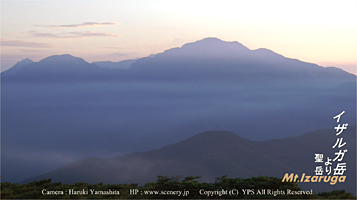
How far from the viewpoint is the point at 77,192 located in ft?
50.9

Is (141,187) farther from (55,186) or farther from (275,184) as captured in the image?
(275,184)

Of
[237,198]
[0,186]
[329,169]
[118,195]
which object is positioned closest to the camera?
[237,198]

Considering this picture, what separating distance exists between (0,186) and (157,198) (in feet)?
31.3

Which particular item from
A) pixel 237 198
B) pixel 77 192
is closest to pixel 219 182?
pixel 237 198

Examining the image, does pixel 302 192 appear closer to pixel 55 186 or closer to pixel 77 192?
pixel 77 192

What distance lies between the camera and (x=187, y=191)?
48.4 feet

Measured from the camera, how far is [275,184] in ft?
50.1

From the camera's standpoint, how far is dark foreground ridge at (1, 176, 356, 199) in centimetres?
1466

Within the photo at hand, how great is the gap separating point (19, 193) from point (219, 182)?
11.1 m

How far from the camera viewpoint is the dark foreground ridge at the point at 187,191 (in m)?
14.7

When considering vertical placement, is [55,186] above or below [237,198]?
above

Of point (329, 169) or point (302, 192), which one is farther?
point (329, 169)

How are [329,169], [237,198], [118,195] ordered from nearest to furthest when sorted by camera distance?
1. [237,198]
2. [118,195]
3. [329,169]

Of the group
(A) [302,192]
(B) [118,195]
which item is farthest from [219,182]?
(B) [118,195]
